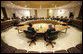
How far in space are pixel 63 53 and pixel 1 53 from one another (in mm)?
1875

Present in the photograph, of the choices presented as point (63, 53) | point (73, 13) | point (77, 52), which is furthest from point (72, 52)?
point (73, 13)

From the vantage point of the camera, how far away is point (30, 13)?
13281mm

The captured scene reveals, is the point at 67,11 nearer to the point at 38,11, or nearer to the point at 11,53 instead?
the point at 38,11

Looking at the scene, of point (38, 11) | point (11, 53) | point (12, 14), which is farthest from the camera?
point (38, 11)

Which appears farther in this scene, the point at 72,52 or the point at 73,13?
the point at 73,13

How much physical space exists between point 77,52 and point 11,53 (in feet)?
6.58

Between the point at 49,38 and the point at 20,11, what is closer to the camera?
the point at 49,38

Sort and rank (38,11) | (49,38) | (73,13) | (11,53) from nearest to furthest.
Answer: (11,53)
(49,38)
(73,13)
(38,11)

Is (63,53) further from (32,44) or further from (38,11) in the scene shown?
(38,11)

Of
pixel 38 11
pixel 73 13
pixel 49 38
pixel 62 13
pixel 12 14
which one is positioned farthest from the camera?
pixel 38 11

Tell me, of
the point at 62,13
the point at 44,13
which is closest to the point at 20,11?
the point at 44,13

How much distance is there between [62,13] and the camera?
11.7 meters

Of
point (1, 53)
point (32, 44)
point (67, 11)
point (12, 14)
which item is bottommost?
point (32, 44)

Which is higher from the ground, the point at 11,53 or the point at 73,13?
the point at 73,13
